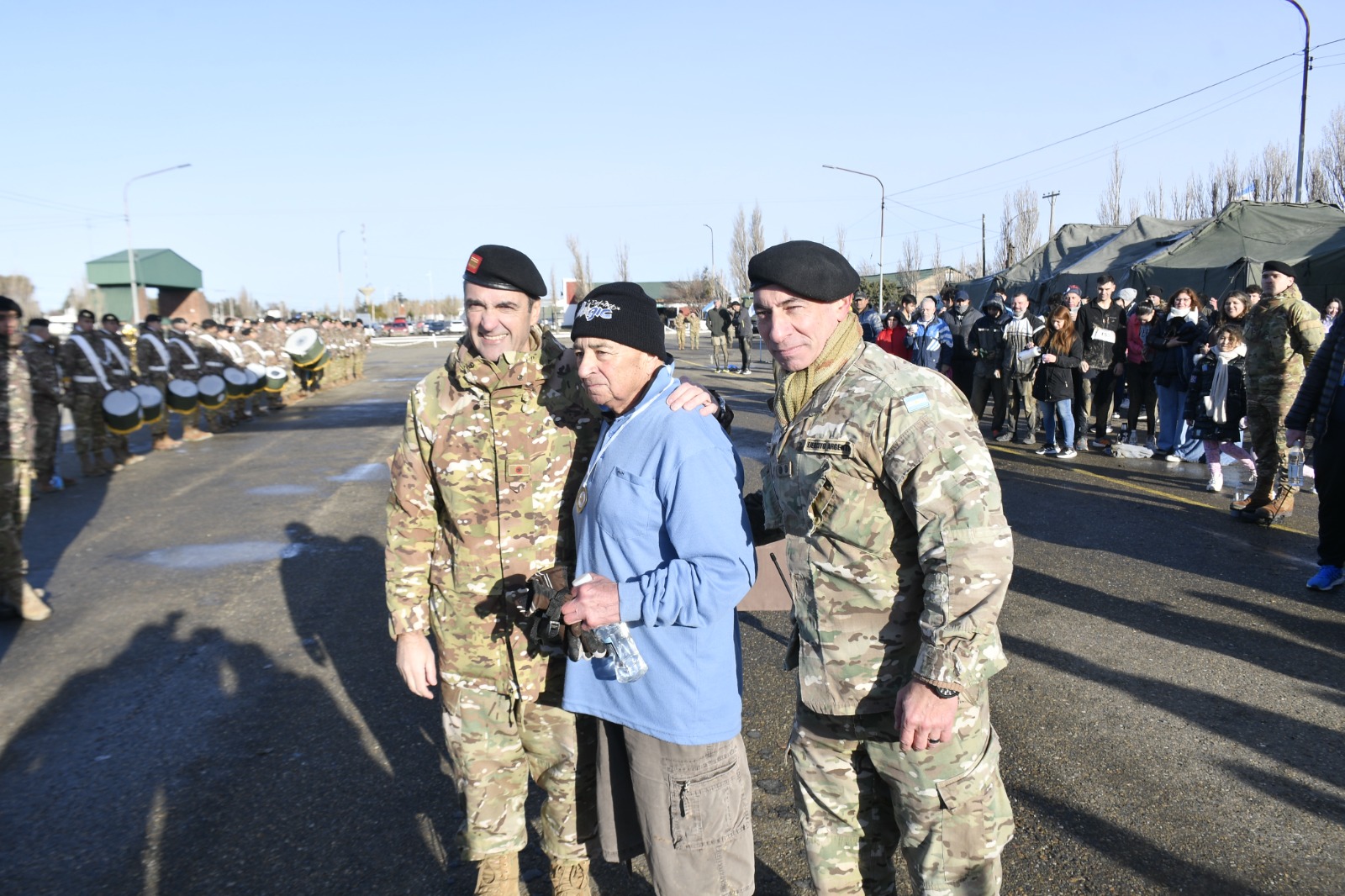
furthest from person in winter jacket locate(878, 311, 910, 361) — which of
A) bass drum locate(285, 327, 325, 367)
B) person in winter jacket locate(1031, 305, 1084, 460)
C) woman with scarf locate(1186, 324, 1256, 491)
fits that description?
bass drum locate(285, 327, 325, 367)

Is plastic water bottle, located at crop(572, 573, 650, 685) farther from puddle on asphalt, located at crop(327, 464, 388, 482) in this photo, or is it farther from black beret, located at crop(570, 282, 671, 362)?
puddle on asphalt, located at crop(327, 464, 388, 482)

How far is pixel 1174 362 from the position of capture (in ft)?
32.3

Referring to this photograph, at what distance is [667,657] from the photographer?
2.18m

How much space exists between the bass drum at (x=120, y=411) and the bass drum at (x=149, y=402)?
1.02 feet

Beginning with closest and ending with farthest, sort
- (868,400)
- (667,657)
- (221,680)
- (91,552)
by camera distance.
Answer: (868,400), (667,657), (221,680), (91,552)

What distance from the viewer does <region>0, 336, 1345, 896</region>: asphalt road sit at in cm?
297

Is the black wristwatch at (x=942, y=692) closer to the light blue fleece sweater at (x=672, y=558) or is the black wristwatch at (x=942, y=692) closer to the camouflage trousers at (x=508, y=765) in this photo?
the light blue fleece sweater at (x=672, y=558)

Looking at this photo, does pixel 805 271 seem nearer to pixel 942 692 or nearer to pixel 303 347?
pixel 942 692

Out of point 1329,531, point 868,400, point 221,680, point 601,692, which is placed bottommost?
point 221,680

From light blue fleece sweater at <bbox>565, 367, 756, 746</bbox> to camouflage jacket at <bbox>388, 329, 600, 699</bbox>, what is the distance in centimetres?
40

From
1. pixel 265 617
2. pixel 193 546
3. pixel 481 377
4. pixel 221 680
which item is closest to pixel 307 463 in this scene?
pixel 193 546

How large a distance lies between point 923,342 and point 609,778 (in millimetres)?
11539

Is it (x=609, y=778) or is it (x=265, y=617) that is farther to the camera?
(x=265, y=617)

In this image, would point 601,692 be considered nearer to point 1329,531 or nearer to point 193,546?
point 1329,531
